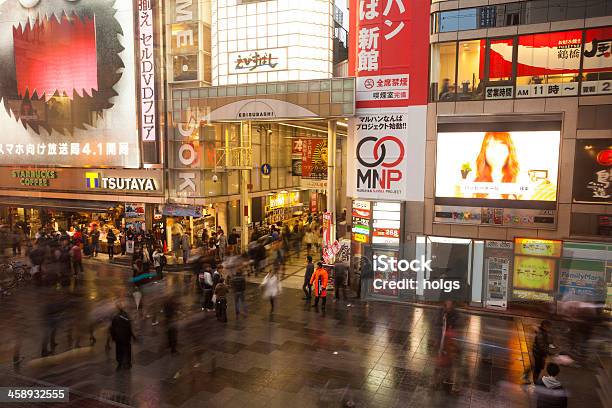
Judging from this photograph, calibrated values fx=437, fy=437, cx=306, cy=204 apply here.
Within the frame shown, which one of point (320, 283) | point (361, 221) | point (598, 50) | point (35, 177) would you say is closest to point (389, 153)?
point (361, 221)

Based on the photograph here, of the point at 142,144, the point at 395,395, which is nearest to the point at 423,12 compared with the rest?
the point at 395,395

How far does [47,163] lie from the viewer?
92.4 ft

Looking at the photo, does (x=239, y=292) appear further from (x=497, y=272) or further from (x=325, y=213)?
(x=497, y=272)

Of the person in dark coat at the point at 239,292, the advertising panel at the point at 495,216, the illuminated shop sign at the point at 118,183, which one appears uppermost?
the illuminated shop sign at the point at 118,183

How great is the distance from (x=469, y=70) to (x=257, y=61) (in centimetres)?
1060

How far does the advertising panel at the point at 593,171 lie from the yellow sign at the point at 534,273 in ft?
8.37

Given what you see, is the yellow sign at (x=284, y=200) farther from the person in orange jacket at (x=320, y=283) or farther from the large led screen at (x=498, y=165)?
the large led screen at (x=498, y=165)

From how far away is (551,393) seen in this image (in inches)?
314

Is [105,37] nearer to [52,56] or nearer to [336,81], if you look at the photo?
[52,56]

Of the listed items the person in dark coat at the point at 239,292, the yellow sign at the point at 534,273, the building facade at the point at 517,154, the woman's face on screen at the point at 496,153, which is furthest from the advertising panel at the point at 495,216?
the person in dark coat at the point at 239,292

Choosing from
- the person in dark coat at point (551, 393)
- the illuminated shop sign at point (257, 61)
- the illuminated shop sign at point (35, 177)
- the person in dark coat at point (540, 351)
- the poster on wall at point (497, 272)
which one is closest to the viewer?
the person in dark coat at point (551, 393)

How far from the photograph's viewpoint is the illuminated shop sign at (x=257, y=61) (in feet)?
71.5

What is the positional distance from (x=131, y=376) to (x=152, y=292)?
7206 millimetres

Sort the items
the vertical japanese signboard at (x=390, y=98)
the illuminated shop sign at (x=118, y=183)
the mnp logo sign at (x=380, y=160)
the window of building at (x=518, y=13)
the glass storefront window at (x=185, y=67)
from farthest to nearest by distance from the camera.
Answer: the illuminated shop sign at (x=118, y=183) → the glass storefront window at (x=185, y=67) → the mnp logo sign at (x=380, y=160) → the vertical japanese signboard at (x=390, y=98) → the window of building at (x=518, y=13)
